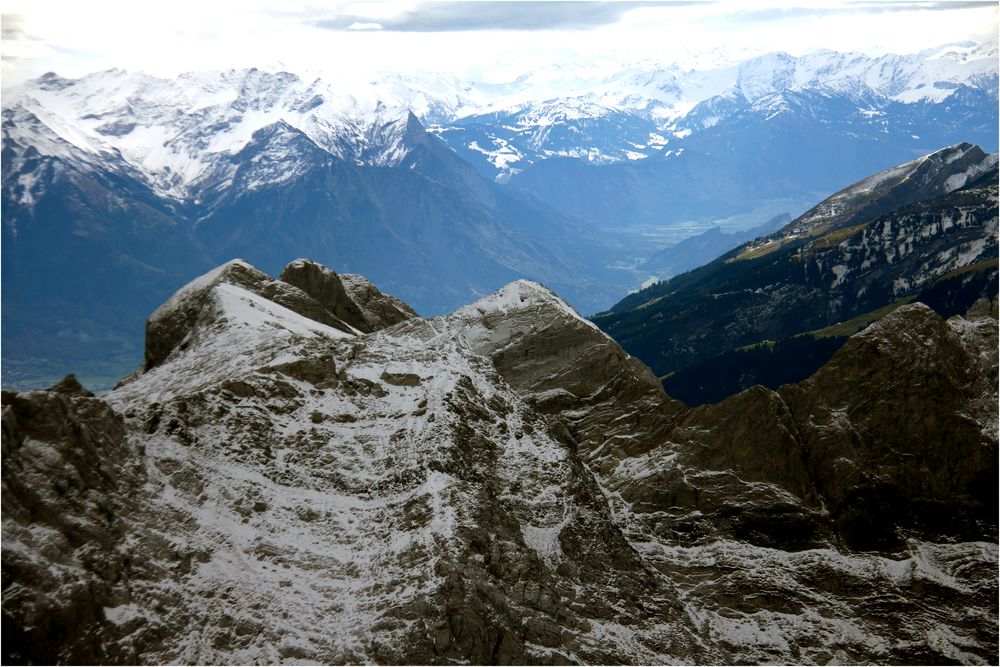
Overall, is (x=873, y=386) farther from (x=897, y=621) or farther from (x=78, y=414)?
(x=78, y=414)

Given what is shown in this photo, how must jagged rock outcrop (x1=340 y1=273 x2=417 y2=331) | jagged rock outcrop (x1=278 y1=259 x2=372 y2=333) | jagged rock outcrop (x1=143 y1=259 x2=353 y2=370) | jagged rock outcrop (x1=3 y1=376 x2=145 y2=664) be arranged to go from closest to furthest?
jagged rock outcrop (x1=3 y1=376 x2=145 y2=664) < jagged rock outcrop (x1=143 y1=259 x2=353 y2=370) < jagged rock outcrop (x1=278 y1=259 x2=372 y2=333) < jagged rock outcrop (x1=340 y1=273 x2=417 y2=331)

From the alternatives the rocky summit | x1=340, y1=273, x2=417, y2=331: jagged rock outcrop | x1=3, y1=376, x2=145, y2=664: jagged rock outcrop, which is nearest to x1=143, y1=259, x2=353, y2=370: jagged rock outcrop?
the rocky summit

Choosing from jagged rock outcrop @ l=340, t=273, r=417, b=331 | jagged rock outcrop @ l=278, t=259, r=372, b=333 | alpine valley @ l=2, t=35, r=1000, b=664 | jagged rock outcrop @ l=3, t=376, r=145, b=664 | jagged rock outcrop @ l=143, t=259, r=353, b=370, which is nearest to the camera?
jagged rock outcrop @ l=3, t=376, r=145, b=664

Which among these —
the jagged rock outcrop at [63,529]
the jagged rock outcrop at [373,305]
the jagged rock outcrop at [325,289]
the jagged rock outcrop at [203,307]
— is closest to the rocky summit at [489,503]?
the jagged rock outcrop at [63,529]

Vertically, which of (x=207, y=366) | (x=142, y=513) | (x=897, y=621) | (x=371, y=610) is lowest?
(x=897, y=621)

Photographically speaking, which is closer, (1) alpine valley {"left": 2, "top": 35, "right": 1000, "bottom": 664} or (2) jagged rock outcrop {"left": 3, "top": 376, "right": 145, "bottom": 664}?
(2) jagged rock outcrop {"left": 3, "top": 376, "right": 145, "bottom": 664}

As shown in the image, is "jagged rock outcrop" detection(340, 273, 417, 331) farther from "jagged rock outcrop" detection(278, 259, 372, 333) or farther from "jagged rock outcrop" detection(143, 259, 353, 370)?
"jagged rock outcrop" detection(143, 259, 353, 370)

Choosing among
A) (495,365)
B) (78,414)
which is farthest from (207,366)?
(495,365)

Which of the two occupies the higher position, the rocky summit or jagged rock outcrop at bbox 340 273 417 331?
jagged rock outcrop at bbox 340 273 417 331
